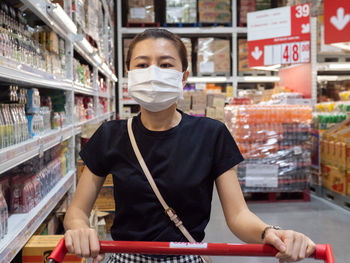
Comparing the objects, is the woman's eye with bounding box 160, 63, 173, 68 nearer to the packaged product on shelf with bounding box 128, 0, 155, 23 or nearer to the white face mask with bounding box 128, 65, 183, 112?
the white face mask with bounding box 128, 65, 183, 112

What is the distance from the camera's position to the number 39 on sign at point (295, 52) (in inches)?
237

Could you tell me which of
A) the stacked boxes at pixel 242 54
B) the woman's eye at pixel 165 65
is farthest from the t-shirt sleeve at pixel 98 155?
A: the stacked boxes at pixel 242 54

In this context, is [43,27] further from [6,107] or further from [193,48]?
[193,48]

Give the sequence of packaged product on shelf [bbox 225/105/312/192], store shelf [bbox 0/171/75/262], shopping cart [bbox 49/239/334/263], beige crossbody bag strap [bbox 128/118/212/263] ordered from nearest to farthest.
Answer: shopping cart [bbox 49/239/334/263]
beige crossbody bag strap [bbox 128/118/212/263]
store shelf [bbox 0/171/75/262]
packaged product on shelf [bbox 225/105/312/192]

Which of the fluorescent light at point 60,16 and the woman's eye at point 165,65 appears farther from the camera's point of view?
the fluorescent light at point 60,16

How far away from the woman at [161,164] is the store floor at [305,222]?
6.32ft

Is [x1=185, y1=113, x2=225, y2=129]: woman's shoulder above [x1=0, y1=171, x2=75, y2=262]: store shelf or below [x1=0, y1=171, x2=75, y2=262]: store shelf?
above

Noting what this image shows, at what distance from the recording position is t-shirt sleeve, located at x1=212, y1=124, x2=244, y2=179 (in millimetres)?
1465

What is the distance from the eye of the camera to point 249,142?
17.4 ft

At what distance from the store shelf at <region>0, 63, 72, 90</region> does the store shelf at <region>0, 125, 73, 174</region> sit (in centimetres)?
37

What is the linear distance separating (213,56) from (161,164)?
27.6 feet

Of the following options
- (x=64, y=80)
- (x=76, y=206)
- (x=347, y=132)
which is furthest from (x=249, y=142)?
(x=76, y=206)

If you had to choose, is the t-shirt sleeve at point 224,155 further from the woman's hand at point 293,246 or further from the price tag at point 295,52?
the price tag at point 295,52

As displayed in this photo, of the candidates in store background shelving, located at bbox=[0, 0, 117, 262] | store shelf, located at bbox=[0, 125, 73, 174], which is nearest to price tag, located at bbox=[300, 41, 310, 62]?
store background shelving, located at bbox=[0, 0, 117, 262]
